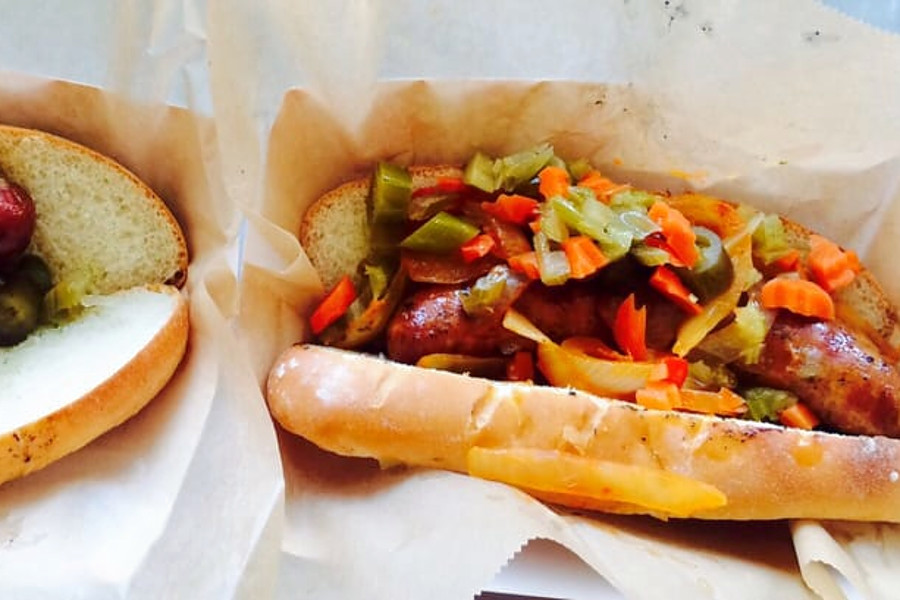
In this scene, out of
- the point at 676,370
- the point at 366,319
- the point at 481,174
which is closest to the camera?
the point at 676,370

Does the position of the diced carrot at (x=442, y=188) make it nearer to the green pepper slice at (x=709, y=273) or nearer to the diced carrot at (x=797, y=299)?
the green pepper slice at (x=709, y=273)

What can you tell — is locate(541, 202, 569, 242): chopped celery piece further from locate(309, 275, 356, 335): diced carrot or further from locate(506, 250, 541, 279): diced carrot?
locate(309, 275, 356, 335): diced carrot

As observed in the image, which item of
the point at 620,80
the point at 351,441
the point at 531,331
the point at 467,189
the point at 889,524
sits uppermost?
the point at 620,80

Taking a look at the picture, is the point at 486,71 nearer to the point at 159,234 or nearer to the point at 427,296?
the point at 427,296

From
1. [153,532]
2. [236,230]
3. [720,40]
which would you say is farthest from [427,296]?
[720,40]

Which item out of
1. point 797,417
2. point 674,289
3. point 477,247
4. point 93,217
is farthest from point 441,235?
point 797,417

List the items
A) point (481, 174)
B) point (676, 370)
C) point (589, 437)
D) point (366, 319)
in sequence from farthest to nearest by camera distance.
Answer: point (481, 174) < point (366, 319) < point (676, 370) < point (589, 437)

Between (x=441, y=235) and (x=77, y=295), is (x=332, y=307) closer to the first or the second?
(x=441, y=235)
